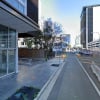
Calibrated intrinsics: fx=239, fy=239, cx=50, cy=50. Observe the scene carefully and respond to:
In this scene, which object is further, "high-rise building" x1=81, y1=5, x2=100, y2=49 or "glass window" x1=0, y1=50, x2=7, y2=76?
"high-rise building" x1=81, y1=5, x2=100, y2=49

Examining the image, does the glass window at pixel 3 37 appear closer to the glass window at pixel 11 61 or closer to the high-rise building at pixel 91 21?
the glass window at pixel 11 61

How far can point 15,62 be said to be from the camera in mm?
18797

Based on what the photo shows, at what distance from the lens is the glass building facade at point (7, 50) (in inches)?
639

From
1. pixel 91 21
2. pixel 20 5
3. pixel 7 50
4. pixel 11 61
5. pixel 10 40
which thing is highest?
pixel 91 21

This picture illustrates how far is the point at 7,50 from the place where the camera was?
1709 centimetres

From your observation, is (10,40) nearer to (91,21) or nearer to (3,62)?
(3,62)

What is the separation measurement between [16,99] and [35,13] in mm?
18375

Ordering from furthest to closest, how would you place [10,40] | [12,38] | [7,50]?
[12,38] < [10,40] < [7,50]

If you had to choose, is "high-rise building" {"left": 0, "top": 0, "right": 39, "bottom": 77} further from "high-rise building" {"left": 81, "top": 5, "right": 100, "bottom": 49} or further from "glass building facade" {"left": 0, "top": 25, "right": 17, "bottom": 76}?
"high-rise building" {"left": 81, "top": 5, "right": 100, "bottom": 49}

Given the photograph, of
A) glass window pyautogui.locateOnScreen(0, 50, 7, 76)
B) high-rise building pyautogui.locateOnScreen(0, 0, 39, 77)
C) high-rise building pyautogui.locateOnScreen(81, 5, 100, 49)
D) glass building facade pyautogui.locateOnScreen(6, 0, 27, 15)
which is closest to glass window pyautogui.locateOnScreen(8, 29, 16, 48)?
A: high-rise building pyautogui.locateOnScreen(0, 0, 39, 77)

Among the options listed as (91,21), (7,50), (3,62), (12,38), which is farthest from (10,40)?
(91,21)

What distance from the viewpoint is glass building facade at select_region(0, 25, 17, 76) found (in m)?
16.2

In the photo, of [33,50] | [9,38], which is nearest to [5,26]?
[9,38]

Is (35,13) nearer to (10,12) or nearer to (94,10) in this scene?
(10,12)
